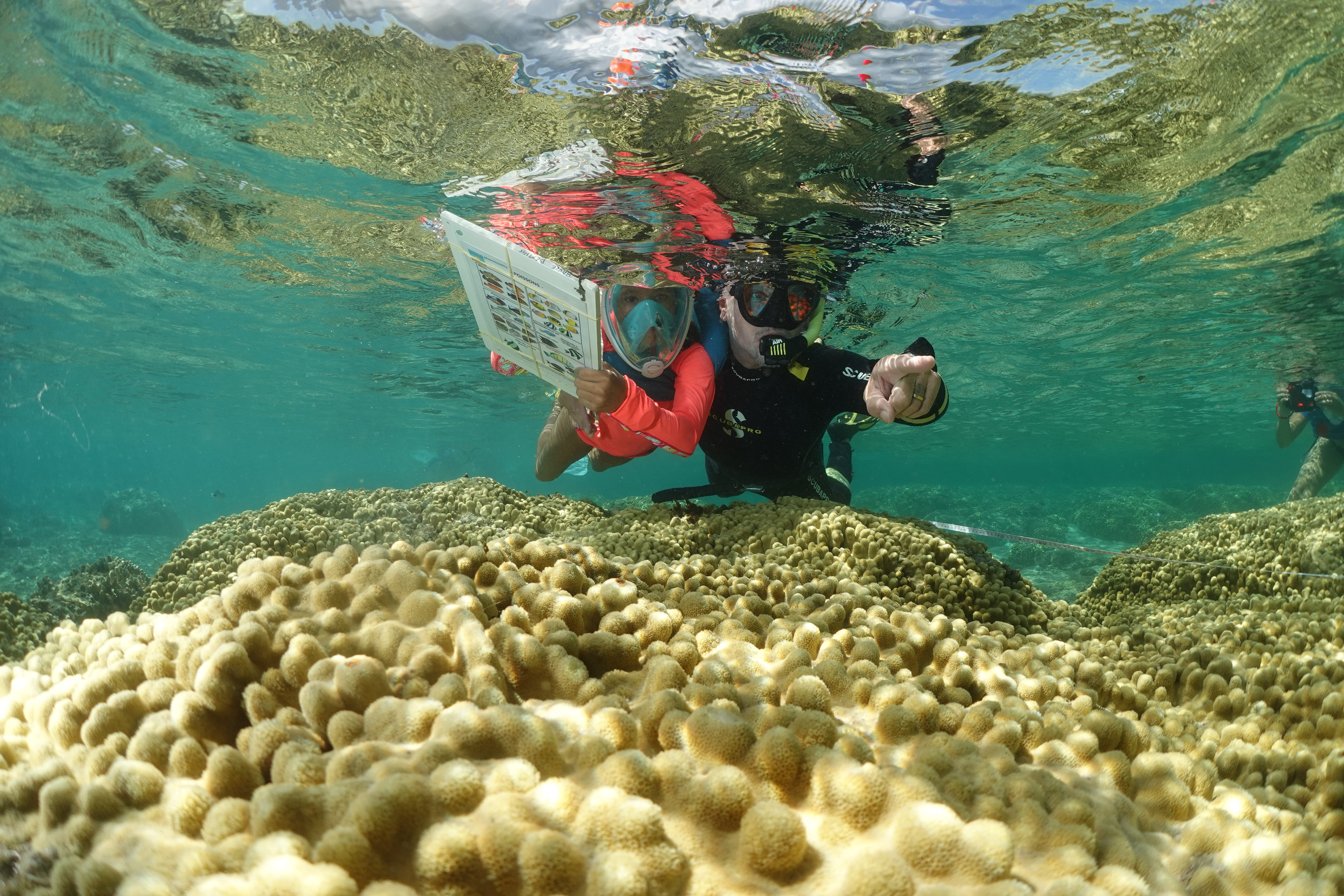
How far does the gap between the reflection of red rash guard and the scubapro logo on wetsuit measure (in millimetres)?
414

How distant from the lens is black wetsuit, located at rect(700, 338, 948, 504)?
6.12 m

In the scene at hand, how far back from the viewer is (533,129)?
719 cm

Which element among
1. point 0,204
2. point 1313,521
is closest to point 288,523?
point 1313,521

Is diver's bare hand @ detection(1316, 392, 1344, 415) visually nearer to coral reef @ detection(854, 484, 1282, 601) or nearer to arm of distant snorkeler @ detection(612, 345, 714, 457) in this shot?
coral reef @ detection(854, 484, 1282, 601)

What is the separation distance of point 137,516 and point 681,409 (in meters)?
33.4

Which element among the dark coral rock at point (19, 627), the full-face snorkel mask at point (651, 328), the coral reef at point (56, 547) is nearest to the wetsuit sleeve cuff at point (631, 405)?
the full-face snorkel mask at point (651, 328)

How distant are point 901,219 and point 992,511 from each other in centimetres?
1959

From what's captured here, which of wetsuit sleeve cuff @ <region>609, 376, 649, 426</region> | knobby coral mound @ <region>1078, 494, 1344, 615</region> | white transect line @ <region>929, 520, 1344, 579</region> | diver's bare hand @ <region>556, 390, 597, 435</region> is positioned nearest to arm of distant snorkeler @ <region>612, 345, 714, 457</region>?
wetsuit sleeve cuff @ <region>609, 376, 649, 426</region>

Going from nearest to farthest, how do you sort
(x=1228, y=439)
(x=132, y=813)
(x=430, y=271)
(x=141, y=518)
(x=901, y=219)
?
1. (x=132, y=813)
2. (x=901, y=219)
3. (x=430, y=271)
4. (x=141, y=518)
5. (x=1228, y=439)

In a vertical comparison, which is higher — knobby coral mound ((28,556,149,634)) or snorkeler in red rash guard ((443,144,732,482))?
snorkeler in red rash guard ((443,144,732,482))

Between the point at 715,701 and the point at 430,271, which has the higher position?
the point at 430,271

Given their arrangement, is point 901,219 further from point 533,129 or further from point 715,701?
point 715,701

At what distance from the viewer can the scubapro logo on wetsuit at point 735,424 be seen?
6.54 metres

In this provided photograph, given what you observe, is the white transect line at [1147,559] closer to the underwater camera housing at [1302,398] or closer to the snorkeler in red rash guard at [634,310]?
the snorkeler in red rash guard at [634,310]
